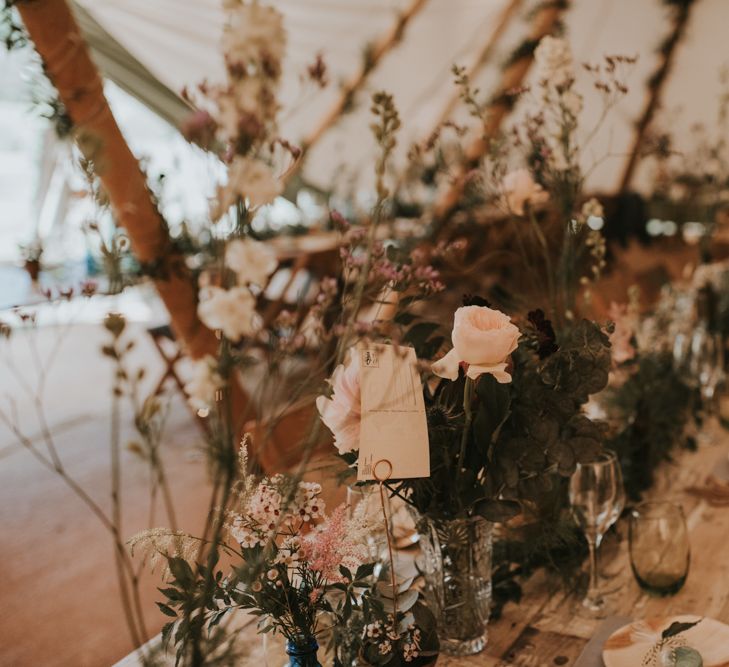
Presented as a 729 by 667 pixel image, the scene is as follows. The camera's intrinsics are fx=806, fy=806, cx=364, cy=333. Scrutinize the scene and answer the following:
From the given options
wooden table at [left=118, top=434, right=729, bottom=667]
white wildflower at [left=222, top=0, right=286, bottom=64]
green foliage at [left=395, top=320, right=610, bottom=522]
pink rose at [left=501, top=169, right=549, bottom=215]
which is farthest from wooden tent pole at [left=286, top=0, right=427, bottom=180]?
white wildflower at [left=222, top=0, right=286, bottom=64]

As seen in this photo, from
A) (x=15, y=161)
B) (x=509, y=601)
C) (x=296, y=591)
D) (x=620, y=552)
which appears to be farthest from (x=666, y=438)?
(x=15, y=161)

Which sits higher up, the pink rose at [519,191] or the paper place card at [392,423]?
the pink rose at [519,191]

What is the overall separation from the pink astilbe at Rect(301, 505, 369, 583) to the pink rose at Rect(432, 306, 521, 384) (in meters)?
0.22

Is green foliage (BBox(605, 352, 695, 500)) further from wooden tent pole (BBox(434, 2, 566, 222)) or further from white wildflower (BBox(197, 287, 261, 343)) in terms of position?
wooden tent pole (BBox(434, 2, 566, 222))

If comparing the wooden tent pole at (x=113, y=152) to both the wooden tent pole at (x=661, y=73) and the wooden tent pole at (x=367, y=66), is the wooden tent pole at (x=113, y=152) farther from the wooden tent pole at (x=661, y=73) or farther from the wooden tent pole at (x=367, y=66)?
the wooden tent pole at (x=661, y=73)

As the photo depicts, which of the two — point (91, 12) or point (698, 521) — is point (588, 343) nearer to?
point (698, 521)

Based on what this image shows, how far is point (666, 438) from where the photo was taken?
5.43ft

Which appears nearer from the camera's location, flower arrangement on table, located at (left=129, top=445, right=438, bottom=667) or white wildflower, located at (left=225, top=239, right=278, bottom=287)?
white wildflower, located at (left=225, top=239, right=278, bottom=287)

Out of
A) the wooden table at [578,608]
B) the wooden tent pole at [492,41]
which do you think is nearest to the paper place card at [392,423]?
the wooden table at [578,608]

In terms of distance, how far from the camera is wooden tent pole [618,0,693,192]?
5426mm

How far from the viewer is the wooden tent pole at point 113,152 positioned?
6.28 feet

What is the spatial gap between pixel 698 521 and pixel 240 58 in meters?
1.20

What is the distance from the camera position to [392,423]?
920mm

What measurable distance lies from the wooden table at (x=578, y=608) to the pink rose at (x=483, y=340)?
40cm
